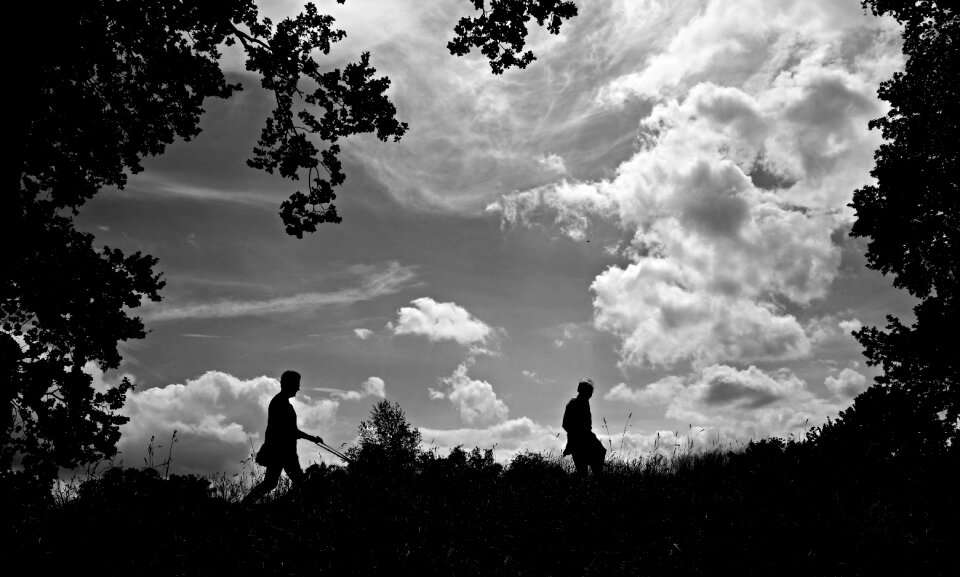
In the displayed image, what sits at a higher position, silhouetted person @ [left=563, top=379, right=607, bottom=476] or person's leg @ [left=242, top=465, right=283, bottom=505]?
silhouetted person @ [left=563, top=379, right=607, bottom=476]

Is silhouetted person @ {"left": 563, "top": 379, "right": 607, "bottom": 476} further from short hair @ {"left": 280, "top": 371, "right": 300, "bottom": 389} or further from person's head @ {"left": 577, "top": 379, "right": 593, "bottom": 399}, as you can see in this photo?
short hair @ {"left": 280, "top": 371, "right": 300, "bottom": 389}

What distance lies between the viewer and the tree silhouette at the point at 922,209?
1444 centimetres

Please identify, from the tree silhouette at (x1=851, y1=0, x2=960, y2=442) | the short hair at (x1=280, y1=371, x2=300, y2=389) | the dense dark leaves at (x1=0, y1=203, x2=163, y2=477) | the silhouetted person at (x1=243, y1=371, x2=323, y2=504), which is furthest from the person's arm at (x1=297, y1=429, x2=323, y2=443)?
the tree silhouette at (x1=851, y1=0, x2=960, y2=442)

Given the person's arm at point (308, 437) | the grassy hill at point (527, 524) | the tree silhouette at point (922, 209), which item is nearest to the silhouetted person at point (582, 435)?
the grassy hill at point (527, 524)

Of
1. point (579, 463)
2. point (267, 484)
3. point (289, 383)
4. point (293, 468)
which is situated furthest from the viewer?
point (579, 463)

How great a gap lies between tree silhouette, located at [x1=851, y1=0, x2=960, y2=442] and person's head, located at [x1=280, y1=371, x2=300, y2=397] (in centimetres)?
1369

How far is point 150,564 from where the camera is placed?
17.3 ft

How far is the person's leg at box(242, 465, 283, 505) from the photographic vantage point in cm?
829

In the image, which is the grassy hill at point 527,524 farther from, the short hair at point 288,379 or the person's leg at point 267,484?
the short hair at point 288,379

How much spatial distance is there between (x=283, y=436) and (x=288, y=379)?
86 centimetres

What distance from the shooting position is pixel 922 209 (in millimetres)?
15086

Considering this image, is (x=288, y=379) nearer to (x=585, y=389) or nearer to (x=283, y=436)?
(x=283, y=436)

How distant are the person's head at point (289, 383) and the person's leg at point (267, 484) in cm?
112

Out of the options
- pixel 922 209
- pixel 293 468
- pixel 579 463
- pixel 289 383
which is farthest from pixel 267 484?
pixel 922 209
